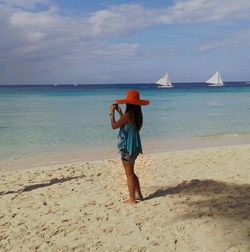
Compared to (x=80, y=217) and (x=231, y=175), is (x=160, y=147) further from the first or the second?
(x=80, y=217)

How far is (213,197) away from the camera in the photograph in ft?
18.7

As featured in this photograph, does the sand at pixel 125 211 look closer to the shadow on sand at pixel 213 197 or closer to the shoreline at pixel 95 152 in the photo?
the shadow on sand at pixel 213 197

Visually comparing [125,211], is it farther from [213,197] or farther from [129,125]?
[213,197]

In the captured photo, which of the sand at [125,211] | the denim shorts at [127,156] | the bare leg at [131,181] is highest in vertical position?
the denim shorts at [127,156]

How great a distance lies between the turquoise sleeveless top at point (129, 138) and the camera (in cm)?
527

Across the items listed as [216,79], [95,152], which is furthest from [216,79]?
[95,152]

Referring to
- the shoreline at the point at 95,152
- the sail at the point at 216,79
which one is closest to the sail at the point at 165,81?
the sail at the point at 216,79


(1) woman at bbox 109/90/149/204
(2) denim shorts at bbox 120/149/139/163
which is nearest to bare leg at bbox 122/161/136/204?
(1) woman at bbox 109/90/149/204

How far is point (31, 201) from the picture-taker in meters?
5.94

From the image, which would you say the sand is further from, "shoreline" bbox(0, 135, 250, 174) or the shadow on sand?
"shoreline" bbox(0, 135, 250, 174)

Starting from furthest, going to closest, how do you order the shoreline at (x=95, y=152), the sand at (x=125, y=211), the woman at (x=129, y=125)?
the shoreline at (x=95, y=152), the woman at (x=129, y=125), the sand at (x=125, y=211)

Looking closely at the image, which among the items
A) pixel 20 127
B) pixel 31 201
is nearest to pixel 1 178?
pixel 31 201

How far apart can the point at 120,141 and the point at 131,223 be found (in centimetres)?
109

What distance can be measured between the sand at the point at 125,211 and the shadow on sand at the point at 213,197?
1 centimetres
